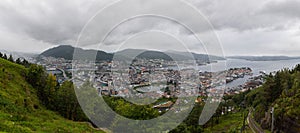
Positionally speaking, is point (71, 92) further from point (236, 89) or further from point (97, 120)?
point (236, 89)

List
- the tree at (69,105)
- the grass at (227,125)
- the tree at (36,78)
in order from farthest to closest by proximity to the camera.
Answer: the grass at (227,125) → the tree at (36,78) → the tree at (69,105)

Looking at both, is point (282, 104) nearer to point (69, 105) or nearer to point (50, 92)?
point (69, 105)

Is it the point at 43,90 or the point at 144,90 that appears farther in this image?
the point at 43,90

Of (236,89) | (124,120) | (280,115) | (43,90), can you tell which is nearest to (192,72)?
(124,120)

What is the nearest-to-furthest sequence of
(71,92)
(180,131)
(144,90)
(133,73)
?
(133,73) → (144,90) → (180,131) → (71,92)

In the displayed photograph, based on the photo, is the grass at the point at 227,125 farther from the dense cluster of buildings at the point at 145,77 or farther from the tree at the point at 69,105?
the dense cluster of buildings at the point at 145,77

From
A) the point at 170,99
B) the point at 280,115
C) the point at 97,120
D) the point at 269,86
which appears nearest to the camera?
the point at 170,99

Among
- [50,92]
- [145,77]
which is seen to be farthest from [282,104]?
[50,92]

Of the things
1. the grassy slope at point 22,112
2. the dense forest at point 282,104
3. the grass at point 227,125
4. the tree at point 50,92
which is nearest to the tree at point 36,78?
the tree at point 50,92
